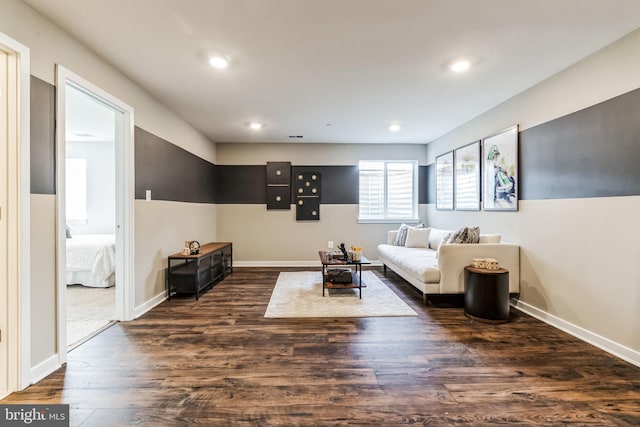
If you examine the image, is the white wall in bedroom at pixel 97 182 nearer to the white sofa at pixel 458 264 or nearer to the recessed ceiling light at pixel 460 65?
the white sofa at pixel 458 264

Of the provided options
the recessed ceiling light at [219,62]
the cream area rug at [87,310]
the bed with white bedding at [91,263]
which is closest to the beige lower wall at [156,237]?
the cream area rug at [87,310]

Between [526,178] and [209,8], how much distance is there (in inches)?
140

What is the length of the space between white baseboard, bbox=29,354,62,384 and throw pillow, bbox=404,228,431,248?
4.65 meters

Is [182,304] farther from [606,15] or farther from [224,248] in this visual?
[606,15]

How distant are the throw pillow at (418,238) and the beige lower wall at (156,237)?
12.4 feet

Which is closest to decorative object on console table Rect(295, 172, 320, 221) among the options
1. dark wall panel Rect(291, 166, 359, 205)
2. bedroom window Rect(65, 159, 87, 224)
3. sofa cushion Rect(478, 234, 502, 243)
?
dark wall panel Rect(291, 166, 359, 205)

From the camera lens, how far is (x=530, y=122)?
3.03 metres

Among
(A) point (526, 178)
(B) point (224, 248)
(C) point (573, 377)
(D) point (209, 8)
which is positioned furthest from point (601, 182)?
(B) point (224, 248)

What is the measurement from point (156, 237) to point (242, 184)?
2.52 meters

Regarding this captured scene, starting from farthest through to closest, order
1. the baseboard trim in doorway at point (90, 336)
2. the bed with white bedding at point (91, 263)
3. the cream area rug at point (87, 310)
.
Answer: the bed with white bedding at point (91, 263) → the cream area rug at point (87, 310) → the baseboard trim in doorway at point (90, 336)

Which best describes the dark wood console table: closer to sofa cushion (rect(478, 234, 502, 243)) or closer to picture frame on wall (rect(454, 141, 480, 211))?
sofa cushion (rect(478, 234, 502, 243))

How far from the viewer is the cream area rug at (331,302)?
303cm

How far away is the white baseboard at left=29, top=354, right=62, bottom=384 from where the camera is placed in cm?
177

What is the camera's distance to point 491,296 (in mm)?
2773
